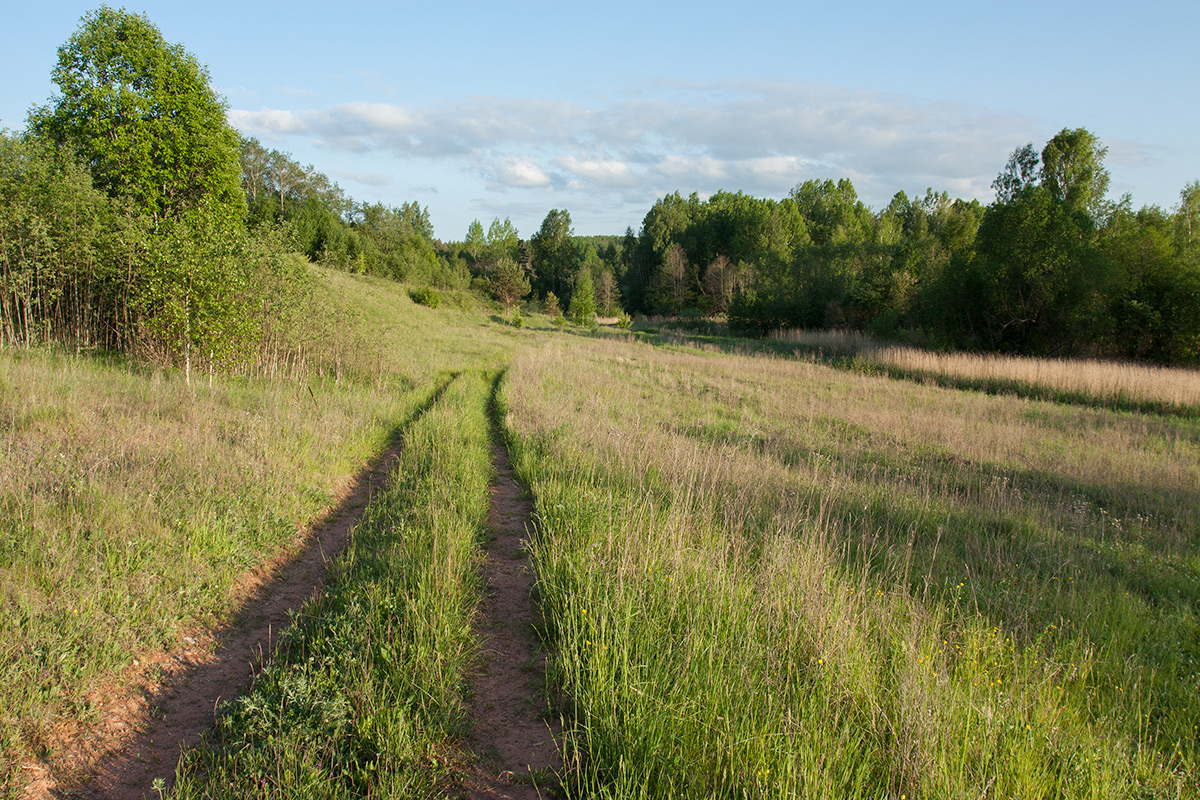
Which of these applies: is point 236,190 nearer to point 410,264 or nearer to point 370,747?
point 370,747

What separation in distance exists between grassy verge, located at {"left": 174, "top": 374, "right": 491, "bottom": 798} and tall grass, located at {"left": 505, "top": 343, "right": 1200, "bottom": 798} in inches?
29.9

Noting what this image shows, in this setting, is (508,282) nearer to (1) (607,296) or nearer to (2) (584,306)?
(2) (584,306)

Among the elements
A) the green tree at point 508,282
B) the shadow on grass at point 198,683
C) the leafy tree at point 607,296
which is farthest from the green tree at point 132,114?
the leafy tree at point 607,296

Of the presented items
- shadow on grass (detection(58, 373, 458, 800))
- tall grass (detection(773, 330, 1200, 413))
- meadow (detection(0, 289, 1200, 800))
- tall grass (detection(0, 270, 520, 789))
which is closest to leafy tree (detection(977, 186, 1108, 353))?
tall grass (detection(773, 330, 1200, 413))

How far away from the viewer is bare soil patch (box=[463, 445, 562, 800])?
3.11 meters

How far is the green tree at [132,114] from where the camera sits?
21.5m

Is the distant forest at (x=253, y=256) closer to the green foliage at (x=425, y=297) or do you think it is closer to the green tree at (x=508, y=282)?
the green foliage at (x=425, y=297)

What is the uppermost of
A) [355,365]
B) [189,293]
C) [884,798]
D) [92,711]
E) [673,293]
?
[673,293]

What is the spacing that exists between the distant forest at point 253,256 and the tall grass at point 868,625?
841 centimetres

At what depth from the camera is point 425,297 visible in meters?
46.1

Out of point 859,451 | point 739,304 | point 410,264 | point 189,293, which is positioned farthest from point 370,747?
point 410,264

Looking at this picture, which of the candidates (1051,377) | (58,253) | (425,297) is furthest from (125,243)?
(425,297)

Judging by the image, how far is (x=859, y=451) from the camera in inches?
440

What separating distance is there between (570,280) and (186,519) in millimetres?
81364
